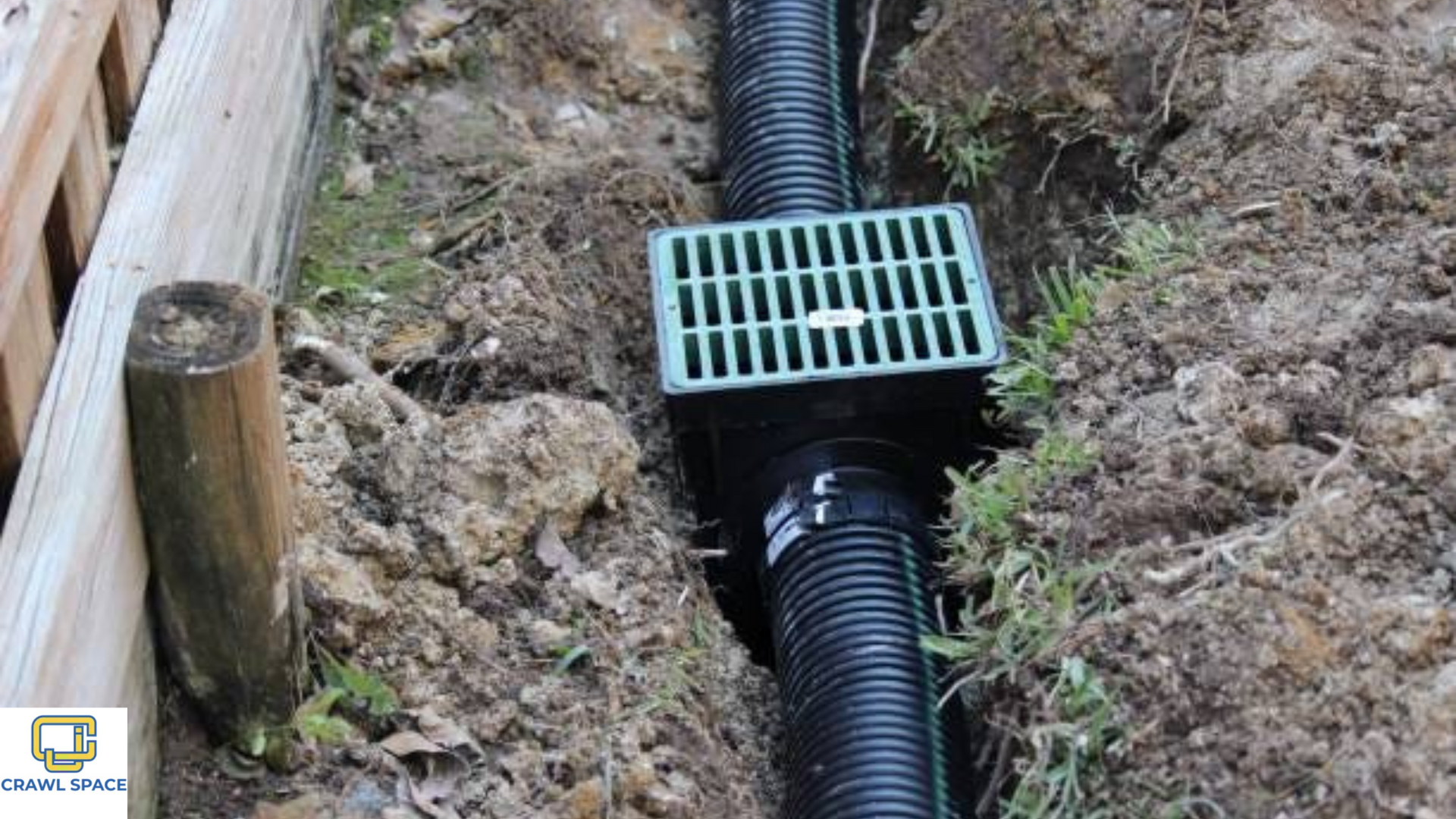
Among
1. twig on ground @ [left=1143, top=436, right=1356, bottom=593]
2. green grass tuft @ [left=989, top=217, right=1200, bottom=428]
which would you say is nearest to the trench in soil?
green grass tuft @ [left=989, top=217, right=1200, bottom=428]

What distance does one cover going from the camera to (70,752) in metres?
2.16

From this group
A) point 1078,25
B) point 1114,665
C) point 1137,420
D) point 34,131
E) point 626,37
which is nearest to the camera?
point 34,131

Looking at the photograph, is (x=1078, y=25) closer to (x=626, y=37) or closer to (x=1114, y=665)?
(x=626, y=37)

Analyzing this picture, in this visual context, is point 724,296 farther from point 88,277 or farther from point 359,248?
point 88,277

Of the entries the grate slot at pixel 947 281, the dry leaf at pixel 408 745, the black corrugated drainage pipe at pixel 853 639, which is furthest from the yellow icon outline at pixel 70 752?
the grate slot at pixel 947 281

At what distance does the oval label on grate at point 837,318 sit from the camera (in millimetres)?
3016

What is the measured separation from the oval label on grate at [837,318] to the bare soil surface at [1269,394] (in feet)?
1.04

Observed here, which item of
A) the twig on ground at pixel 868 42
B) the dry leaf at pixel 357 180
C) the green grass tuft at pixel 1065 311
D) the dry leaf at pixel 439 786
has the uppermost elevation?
the twig on ground at pixel 868 42

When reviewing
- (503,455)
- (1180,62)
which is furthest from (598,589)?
(1180,62)

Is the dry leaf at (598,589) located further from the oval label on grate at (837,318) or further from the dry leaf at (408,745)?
the oval label on grate at (837,318)

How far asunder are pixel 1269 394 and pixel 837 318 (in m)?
0.65

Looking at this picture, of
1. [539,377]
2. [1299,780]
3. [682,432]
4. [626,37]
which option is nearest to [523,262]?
[539,377]

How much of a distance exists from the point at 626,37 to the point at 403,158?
0.53 metres

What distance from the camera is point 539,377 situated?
3152mm
